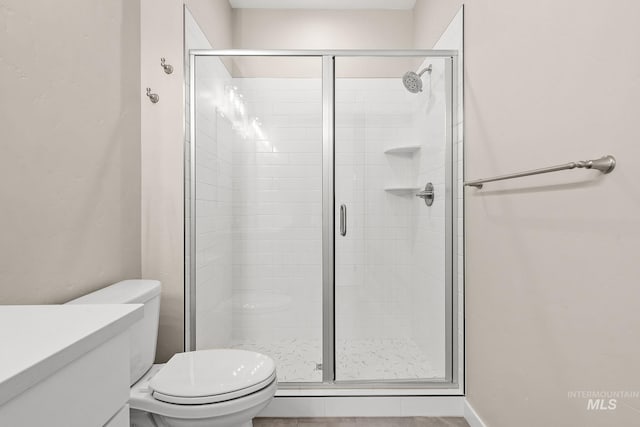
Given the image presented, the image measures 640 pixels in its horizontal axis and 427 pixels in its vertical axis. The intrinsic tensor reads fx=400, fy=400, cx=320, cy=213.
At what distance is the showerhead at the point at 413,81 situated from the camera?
216 cm

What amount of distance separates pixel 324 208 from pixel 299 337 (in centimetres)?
72

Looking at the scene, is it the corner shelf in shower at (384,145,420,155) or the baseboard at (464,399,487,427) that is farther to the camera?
the corner shelf in shower at (384,145,420,155)

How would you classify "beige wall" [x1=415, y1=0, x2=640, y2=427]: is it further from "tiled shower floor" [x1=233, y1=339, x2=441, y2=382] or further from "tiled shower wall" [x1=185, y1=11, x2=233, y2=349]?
"tiled shower wall" [x1=185, y1=11, x2=233, y2=349]

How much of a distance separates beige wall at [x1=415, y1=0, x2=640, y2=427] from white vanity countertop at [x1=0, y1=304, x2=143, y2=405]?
3.77 ft

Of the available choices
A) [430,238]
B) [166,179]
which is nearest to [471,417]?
[430,238]

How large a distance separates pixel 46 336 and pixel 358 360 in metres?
1.77

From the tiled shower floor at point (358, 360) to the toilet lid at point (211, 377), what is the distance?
59 cm

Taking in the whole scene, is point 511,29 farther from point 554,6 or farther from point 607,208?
point 607,208

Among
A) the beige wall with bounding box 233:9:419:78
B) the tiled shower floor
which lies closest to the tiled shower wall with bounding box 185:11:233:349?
the tiled shower floor

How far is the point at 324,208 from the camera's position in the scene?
7.11ft

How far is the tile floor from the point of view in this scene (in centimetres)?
197

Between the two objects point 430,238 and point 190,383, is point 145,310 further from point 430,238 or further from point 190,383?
point 430,238

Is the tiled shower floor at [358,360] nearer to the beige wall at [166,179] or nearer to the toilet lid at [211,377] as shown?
the beige wall at [166,179]

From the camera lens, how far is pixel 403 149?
7.15 ft
